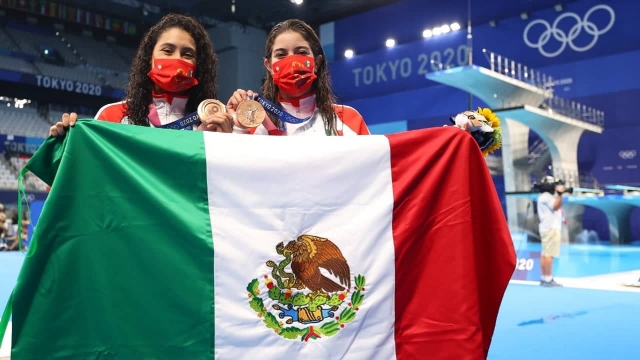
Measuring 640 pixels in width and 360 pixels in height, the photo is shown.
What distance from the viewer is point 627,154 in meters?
13.6

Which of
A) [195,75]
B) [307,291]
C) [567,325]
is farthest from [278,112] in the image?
[567,325]

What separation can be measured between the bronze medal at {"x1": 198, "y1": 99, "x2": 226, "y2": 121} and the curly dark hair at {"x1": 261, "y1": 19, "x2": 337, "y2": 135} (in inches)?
13.1

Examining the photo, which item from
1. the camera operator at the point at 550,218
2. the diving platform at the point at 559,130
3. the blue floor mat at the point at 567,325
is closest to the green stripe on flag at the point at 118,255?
the blue floor mat at the point at 567,325

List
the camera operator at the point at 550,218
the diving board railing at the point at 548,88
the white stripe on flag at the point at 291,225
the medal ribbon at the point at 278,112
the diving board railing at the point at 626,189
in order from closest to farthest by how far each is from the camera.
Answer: the white stripe on flag at the point at 291,225
the medal ribbon at the point at 278,112
the camera operator at the point at 550,218
the diving board railing at the point at 626,189
the diving board railing at the point at 548,88

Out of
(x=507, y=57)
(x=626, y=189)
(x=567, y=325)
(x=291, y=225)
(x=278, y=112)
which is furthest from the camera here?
(x=507, y=57)

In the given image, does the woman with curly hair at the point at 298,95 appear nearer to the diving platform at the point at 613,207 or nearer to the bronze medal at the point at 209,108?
the bronze medal at the point at 209,108

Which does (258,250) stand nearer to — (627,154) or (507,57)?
(627,154)

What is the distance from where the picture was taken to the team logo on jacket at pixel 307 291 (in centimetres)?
181

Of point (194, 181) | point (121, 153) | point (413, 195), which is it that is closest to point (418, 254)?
point (413, 195)

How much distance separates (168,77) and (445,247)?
4.02 feet

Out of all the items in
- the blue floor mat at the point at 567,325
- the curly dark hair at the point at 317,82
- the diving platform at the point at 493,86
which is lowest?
the blue floor mat at the point at 567,325

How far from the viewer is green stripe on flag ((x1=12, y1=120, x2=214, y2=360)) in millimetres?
1692

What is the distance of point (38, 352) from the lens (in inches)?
65.3

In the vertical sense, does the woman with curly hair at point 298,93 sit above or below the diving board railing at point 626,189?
above
